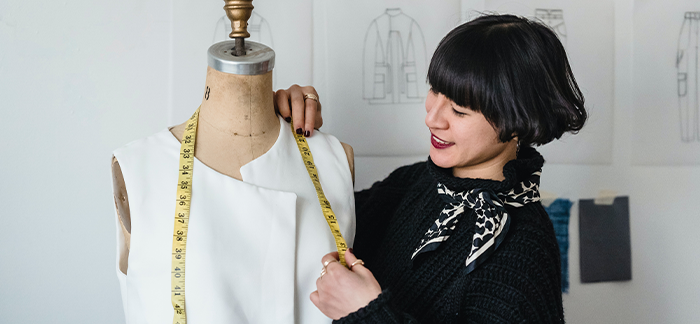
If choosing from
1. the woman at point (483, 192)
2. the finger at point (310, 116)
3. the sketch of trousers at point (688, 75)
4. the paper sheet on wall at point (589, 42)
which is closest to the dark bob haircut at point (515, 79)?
the woman at point (483, 192)

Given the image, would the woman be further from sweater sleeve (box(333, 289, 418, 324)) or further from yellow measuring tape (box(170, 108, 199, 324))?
yellow measuring tape (box(170, 108, 199, 324))

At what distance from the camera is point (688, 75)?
8.13 feet

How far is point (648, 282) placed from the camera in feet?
8.42

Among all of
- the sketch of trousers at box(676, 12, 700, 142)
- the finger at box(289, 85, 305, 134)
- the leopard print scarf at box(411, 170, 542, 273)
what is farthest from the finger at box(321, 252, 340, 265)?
the sketch of trousers at box(676, 12, 700, 142)

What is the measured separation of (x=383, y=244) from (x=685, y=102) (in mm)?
1869

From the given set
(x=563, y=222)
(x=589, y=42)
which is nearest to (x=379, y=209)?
(x=563, y=222)

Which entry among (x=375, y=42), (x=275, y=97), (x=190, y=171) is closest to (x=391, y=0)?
(x=375, y=42)

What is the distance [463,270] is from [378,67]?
4.10 feet

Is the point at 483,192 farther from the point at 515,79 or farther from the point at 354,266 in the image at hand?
the point at 354,266

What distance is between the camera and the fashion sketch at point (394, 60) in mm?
2361

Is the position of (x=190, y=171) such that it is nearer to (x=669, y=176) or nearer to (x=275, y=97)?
(x=275, y=97)

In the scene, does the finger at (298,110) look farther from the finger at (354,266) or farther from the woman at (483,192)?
the finger at (354,266)

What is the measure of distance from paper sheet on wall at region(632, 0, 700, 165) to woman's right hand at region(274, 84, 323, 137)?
186 cm

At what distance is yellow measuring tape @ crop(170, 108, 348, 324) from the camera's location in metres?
1.20
